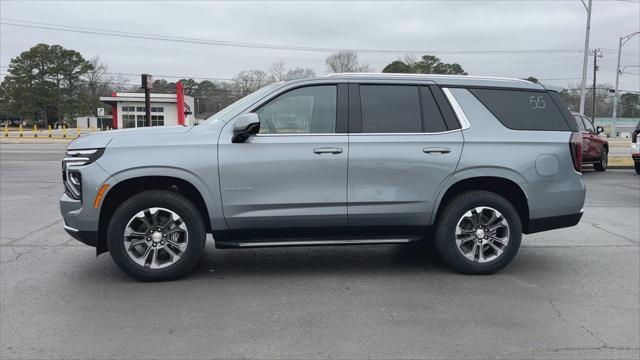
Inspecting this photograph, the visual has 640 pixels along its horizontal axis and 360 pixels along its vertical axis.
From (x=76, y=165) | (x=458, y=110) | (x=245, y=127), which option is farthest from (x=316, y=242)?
(x=76, y=165)

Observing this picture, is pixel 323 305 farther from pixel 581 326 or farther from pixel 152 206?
pixel 581 326

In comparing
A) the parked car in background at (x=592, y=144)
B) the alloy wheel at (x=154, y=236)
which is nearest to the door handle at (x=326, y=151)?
the alloy wheel at (x=154, y=236)

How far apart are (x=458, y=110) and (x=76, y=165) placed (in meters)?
3.69

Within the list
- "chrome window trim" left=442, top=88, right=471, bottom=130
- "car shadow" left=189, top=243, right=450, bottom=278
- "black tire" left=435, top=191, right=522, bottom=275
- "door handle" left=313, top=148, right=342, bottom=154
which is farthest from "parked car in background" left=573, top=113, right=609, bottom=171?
"door handle" left=313, top=148, right=342, bottom=154

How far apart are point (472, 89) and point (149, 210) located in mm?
3402

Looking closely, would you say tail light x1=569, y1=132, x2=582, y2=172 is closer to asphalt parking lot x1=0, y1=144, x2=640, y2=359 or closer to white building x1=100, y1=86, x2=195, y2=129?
asphalt parking lot x1=0, y1=144, x2=640, y2=359

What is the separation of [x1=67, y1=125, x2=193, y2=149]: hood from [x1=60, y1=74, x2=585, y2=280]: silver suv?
0.05 feet

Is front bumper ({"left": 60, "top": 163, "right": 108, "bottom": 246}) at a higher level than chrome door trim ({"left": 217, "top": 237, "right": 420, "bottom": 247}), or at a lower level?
higher

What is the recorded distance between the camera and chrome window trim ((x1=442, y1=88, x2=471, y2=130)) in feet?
16.8

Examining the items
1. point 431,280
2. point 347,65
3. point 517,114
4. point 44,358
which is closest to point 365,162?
point 431,280

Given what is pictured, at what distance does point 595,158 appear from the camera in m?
16.3

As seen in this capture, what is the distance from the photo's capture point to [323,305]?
4.35 meters

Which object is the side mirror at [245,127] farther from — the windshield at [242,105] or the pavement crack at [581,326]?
the pavement crack at [581,326]

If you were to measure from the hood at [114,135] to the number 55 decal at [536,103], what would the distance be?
11.4ft
